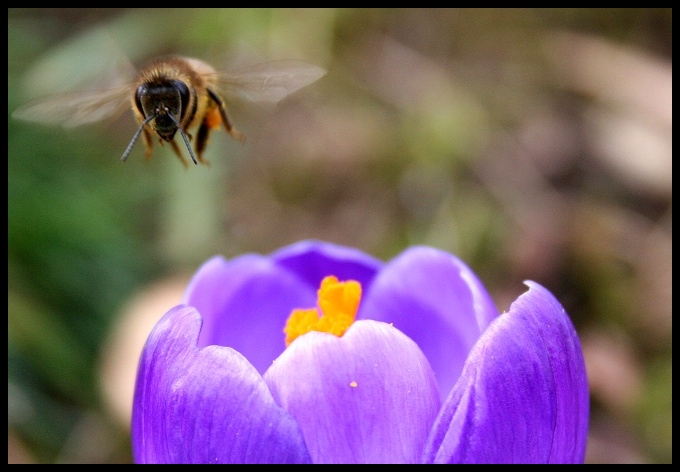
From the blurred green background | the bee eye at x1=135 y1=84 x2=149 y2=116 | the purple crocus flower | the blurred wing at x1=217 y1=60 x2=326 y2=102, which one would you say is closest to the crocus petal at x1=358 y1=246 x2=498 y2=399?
the purple crocus flower

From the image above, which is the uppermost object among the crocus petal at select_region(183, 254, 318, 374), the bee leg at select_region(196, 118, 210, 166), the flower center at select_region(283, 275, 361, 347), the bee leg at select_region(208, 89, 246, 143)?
the bee leg at select_region(208, 89, 246, 143)

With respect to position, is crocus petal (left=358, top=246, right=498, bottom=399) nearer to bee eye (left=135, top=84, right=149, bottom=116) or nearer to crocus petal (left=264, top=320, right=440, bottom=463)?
crocus petal (left=264, top=320, right=440, bottom=463)

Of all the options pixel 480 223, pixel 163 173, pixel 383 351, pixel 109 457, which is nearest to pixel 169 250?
pixel 163 173

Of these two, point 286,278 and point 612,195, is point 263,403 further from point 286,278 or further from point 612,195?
point 612,195

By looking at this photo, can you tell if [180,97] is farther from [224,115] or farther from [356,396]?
[356,396]

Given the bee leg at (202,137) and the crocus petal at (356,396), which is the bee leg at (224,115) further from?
the crocus petal at (356,396)

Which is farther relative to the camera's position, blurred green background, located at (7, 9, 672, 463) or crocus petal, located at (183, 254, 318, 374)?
blurred green background, located at (7, 9, 672, 463)
